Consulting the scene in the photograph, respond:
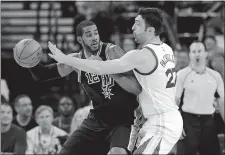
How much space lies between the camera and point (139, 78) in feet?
16.8

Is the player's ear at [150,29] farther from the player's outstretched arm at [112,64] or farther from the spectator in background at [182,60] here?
the spectator in background at [182,60]

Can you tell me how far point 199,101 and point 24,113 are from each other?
287cm

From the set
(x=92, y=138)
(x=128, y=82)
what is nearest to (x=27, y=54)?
(x=92, y=138)

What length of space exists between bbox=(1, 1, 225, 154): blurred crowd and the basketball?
10.3ft

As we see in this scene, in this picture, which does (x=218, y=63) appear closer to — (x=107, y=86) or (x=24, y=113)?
(x=24, y=113)

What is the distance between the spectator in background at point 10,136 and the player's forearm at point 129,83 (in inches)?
157

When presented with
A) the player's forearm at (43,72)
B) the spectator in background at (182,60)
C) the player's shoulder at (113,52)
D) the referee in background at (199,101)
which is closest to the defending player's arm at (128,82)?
the player's shoulder at (113,52)

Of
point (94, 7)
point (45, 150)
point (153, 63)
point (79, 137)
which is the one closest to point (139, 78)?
point (153, 63)

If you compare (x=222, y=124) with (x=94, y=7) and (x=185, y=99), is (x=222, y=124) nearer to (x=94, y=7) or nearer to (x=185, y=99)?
(x=185, y=99)

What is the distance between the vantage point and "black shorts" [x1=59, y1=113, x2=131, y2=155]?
6020mm

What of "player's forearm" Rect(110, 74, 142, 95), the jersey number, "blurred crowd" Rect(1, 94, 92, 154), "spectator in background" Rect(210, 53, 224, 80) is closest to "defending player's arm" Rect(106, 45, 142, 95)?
"player's forearm" Rect(110, 74, 142, 95)

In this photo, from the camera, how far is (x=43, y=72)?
6.18 m

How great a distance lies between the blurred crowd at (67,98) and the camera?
9.09 meters

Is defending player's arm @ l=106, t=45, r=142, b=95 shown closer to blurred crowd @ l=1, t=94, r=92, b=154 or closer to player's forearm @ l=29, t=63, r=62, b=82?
player's forearm @ l=29, t=63, r=62, b=82
